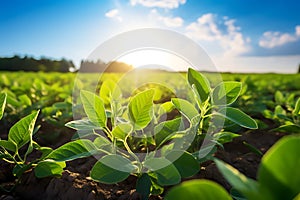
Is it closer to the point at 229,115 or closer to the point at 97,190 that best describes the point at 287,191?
the point at 229,115

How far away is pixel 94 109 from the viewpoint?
123cm

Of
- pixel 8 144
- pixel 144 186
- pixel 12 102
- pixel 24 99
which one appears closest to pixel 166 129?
pixel 144 186

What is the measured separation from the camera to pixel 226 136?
1483mm

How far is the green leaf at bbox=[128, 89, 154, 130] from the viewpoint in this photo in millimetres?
1132

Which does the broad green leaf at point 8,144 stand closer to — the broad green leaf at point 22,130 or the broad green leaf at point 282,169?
the broad green leaf at point 22,130

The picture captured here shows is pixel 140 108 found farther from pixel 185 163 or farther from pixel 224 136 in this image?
pixel 224 136

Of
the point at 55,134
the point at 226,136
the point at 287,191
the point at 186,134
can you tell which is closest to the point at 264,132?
the point at 226,136

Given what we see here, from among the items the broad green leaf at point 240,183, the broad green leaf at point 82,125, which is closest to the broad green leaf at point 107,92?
the broad green leaf at point 82,125

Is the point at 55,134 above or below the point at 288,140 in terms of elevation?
below

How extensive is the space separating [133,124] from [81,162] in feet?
2.29

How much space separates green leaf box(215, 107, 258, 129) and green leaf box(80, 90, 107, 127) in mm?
452

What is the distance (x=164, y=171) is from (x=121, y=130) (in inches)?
10.0

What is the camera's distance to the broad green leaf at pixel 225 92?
1.24m

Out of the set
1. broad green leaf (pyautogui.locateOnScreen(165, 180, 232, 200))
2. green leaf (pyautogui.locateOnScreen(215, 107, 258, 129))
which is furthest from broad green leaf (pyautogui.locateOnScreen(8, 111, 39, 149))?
broad green leaf (pyautogui.locateOnScreen(165, 180, 232, 200))
